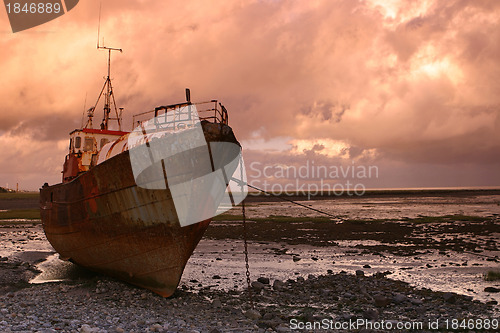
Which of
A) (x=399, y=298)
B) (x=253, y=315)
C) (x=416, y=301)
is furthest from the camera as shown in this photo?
(x=399, y=298)

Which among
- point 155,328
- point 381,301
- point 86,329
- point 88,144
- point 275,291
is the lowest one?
point 275,291

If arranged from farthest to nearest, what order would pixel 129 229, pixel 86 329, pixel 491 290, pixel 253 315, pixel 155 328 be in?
1. pixel 491 290
2. pixel 129 229
3. pixel 253 315
4. pixel 155 328
5. pixel 86 329

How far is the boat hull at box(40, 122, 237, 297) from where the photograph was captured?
978 centimetres

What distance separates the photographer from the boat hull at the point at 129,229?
9.78 metres

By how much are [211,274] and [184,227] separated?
14.2 ft

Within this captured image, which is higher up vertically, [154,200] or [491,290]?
[154,200]

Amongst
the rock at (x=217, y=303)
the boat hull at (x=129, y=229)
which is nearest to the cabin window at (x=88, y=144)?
the boat hull at (x=129, y=229)

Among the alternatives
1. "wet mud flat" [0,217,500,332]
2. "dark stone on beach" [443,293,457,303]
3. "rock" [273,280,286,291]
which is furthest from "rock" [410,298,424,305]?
"rock" [273,280,286,291]

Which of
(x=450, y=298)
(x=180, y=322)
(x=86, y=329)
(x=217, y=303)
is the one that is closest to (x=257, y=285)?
(x=217, y=303)

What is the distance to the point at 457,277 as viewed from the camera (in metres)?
12.7

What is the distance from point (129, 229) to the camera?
1036cm

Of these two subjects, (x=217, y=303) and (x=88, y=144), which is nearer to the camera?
(x=217, y=303)

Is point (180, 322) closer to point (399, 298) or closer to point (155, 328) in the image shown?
point (155, 328)

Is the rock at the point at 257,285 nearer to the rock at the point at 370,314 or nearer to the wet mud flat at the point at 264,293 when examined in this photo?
the wet mud flat at the point at 264,293
